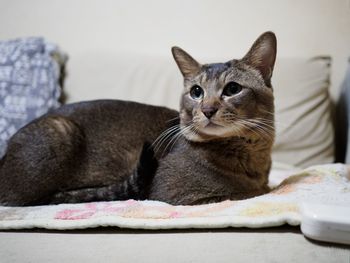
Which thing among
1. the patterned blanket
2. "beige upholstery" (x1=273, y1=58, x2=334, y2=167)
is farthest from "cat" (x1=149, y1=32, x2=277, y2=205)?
"beige upholstery" (x1=273, y1=58, x2=334, y2=167)

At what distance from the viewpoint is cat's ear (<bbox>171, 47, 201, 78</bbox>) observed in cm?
127

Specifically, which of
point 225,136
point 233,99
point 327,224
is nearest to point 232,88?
point 233,99

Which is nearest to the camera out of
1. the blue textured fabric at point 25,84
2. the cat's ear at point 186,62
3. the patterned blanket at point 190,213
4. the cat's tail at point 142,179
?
the patterned blanket at point 190,213

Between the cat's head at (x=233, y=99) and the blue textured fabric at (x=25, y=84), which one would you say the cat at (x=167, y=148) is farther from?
the blue textured fabric at (x=25, y=84)

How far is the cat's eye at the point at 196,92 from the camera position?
119 cm

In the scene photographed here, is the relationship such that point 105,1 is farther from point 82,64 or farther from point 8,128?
point 8,128

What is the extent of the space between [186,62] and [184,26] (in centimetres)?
79

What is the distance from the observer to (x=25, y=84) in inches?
69.2

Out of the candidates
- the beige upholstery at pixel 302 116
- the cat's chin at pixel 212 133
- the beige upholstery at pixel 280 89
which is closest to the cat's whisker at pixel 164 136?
the cat's chin at pixel 212 133

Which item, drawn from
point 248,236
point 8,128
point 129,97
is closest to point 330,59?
point 129,97

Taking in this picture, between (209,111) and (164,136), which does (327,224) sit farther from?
(164,136)

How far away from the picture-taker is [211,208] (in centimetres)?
90

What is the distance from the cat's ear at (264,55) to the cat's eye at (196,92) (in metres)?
0.17

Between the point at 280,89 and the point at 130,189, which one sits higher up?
the point at 280,89
